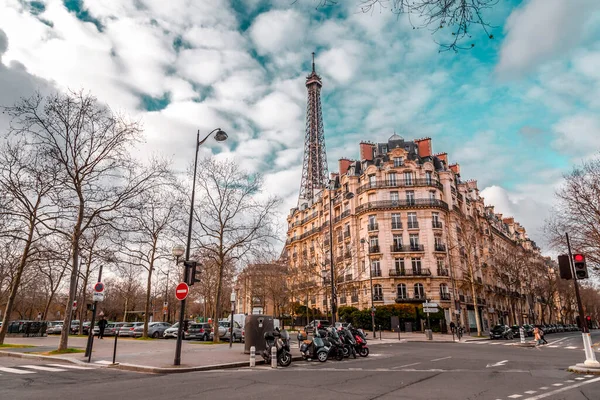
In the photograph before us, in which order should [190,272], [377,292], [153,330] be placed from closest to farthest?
[190,272] → [153,330] → [377,292]

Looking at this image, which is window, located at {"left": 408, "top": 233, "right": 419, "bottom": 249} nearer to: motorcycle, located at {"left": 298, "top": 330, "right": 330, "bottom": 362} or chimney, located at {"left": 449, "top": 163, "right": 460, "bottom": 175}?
chimney, located at {"left": 449, "top": 163, "right": 460, "bottom": 175}

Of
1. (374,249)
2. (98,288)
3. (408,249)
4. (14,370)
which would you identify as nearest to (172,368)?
(14,370)

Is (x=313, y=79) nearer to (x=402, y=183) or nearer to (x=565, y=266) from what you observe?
(x=402, y=183)

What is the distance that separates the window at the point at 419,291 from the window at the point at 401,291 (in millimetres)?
1229

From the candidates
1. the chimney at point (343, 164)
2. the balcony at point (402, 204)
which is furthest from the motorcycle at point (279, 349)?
the chimney at point (343, 164)

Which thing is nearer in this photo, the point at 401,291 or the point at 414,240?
the point at 401,291

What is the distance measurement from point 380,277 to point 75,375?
3783 centimetres

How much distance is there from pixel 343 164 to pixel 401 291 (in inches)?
914

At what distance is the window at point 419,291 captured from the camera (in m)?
43.1

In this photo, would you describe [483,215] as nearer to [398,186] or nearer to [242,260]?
[398,186]

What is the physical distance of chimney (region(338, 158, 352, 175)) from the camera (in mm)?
58997

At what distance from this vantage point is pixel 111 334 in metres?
A: 33.2

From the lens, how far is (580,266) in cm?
1247

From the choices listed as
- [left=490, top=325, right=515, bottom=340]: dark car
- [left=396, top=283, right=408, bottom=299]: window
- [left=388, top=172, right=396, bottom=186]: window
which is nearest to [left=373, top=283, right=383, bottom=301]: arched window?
[left=396, top=283, right=408, bottom=299]: window
